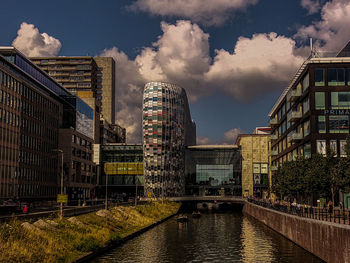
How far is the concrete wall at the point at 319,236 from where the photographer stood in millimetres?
31539

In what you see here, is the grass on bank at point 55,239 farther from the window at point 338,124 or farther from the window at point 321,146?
the window at point 338,124

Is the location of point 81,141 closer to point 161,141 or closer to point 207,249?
point 161,141

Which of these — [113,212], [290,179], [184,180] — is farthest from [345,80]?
[184,180]

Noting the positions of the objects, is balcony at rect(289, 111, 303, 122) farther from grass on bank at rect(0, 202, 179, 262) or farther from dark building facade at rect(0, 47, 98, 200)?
grass on bank at rect(0, 202, 179, 262)

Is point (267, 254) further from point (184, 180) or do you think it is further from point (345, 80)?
point (184, 180)

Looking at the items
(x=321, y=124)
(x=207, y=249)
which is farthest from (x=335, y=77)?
(x=207, y=249)

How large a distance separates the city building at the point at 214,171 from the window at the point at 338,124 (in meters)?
110

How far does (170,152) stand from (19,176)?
82.4 m

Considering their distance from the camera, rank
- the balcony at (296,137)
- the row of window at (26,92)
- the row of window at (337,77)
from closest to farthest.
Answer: the row of window at (337,77) → the balcony at (296,137) → the row of window at (26,92)

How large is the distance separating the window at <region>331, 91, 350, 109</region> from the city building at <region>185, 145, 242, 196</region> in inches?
4323

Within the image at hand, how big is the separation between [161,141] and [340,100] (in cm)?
10220

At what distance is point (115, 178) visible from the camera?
193875 mm

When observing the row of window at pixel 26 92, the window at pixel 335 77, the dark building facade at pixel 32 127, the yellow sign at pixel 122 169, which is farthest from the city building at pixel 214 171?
the window at pixel 335 77

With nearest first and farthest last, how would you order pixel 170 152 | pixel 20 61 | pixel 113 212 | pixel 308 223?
pixel 308 223, pixel 113 212, pixel 20 61, pixel 170 152
